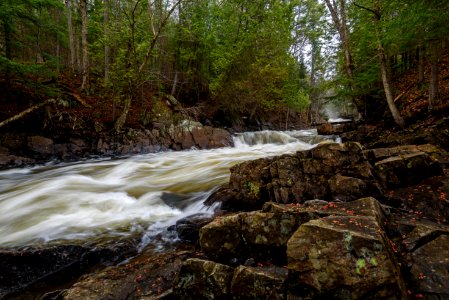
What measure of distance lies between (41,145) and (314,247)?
11796mm

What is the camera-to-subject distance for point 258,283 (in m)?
2.48

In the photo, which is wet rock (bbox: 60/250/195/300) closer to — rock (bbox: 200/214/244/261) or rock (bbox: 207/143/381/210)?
rock (bbox: 200/214/244/261)

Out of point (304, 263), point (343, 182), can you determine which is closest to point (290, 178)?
point (343, 182)

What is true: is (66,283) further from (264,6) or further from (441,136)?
(264,6)

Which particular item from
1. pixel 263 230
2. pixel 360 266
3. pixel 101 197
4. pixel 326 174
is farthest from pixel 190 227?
pixel 101 197

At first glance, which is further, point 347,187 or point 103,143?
point 103,143

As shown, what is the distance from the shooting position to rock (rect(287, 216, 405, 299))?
209cm

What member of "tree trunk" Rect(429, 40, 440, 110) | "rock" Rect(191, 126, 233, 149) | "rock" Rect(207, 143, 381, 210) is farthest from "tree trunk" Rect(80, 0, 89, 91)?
"tree trunk" Rect(429, 40, 440, 110)

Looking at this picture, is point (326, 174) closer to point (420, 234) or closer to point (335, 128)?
point (420, 234)

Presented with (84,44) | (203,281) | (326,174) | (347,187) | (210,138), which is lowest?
(203,281)

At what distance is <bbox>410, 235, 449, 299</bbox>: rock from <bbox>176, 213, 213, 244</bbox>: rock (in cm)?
299

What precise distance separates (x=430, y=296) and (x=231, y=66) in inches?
624

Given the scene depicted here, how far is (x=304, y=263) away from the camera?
2.36 m

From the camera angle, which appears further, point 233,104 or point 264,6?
point 233,104
